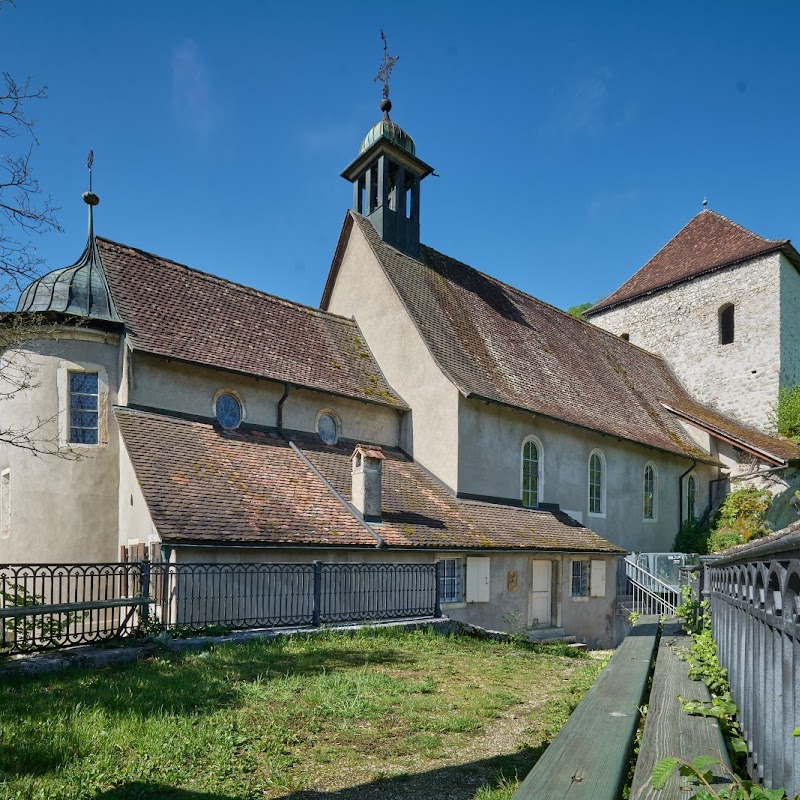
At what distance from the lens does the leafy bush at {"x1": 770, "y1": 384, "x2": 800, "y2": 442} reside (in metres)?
27.2

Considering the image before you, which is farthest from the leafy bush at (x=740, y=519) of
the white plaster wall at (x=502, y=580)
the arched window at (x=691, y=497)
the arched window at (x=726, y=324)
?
the arched window at (x=726, y=324)

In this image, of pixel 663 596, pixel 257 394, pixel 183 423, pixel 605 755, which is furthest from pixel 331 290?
pixel 605 755

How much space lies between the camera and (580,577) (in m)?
18.8

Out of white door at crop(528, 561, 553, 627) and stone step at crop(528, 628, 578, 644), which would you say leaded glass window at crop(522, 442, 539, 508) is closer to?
white door at crop(528, 561, 553, 627)

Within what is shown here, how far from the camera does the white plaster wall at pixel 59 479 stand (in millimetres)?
13570

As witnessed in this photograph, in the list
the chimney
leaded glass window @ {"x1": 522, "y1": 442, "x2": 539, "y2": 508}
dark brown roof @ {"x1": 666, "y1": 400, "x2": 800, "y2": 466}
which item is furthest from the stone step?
dark brown roof @ {"x1": 666, "y1": 400, "x2": 800, "y2": 466}

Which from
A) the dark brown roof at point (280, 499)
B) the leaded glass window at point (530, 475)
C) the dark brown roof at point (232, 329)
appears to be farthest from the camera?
the leaded glass window at point (530, 475)

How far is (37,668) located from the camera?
8.25 m

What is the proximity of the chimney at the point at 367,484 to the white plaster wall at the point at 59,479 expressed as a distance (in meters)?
5.08

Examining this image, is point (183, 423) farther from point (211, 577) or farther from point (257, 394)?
point (211, 577)

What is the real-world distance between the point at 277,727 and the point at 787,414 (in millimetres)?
27490

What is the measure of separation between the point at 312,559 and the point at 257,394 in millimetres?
4693

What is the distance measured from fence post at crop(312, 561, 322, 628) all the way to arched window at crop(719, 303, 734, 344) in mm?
24475

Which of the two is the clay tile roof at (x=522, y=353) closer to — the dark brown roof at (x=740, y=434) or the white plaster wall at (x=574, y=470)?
the white plaster wall at (x=574, y=470)
